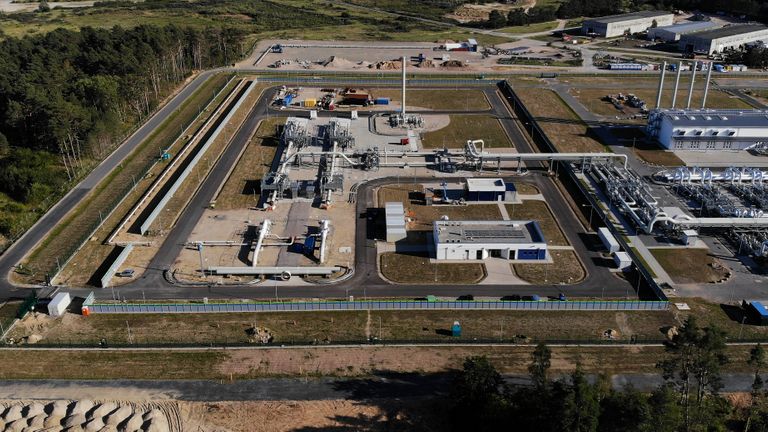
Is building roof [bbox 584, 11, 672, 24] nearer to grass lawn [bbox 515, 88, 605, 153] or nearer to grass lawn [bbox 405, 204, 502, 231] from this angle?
grass lawn [bbox 515, 88, 605, 153]

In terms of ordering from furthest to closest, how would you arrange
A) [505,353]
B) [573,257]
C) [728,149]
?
[728,149], [573,257], [505,353]

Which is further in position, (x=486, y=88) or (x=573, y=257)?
(x=486, y=88)

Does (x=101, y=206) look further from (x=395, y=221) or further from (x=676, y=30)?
(x=676, y=30)

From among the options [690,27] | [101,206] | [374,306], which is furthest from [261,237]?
[690,27]

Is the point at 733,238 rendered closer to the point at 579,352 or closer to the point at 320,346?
the point at 579,352

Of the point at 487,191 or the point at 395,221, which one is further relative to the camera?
the point at 487,191

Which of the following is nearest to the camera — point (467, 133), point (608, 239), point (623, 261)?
point (623, 261)

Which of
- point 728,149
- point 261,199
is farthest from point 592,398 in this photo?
point 728,149
